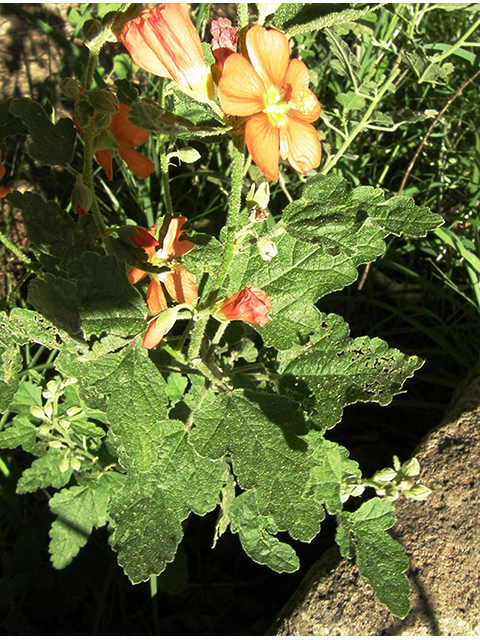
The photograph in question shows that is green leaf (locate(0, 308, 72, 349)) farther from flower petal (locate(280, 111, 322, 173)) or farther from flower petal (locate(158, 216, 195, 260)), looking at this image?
flower petal (locate(280, 111, 322, 173))

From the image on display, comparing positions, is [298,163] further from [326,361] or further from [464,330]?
[464,330]

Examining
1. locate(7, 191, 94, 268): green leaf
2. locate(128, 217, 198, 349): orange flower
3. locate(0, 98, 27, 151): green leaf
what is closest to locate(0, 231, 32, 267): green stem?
locate(7, 191, 94, 268): green leaf

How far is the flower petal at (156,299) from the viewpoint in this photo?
1.56 m

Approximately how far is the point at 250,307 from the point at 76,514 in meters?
1.01

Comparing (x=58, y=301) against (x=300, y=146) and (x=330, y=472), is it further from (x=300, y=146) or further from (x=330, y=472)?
(x=330, y=472)

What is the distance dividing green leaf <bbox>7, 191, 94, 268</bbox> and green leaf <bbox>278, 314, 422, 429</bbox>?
0.64 m

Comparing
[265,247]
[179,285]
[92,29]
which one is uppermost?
[92,29]

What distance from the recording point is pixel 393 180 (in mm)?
3127

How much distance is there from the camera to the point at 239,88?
1199 mm

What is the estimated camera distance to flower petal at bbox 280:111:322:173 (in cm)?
133

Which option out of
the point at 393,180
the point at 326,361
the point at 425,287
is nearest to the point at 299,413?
the point at 326,361

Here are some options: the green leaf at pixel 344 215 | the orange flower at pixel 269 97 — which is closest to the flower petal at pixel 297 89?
the orange flower at pixel 269 97

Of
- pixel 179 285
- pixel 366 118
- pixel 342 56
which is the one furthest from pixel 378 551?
pixel 342 56

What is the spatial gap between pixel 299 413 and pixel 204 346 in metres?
0.48
